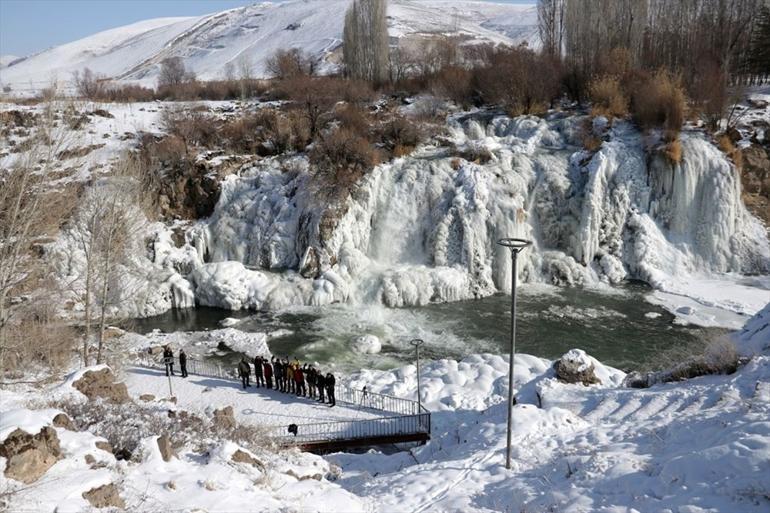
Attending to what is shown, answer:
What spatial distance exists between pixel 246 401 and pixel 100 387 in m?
4.75

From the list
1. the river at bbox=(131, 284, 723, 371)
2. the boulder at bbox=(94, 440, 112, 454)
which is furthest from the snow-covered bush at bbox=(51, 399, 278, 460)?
the river at bbox=(131, 284, 723, 371)

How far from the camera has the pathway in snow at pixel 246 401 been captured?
48.1 ft

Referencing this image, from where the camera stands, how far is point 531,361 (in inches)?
685

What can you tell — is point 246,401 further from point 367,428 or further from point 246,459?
point 246,459

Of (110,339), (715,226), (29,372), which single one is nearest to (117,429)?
(29,372)

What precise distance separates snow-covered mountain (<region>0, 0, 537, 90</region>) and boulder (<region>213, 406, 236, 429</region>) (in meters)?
79.5

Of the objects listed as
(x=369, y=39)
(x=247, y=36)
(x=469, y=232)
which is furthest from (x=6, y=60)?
(x=469, y=232)

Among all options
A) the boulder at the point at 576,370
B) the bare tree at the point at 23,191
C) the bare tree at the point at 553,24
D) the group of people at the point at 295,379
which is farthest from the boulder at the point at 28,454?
the bare tree at the point at 553,24

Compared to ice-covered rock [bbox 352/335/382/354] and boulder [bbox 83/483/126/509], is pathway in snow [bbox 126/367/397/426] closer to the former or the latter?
ice-covered rock [bbox 352/335/382/354]

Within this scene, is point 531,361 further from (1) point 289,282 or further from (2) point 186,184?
(2) point 186,184

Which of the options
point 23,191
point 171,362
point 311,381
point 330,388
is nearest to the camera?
point 23,191

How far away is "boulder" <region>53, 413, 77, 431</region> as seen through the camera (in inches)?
338

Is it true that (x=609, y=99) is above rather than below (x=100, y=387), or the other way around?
above

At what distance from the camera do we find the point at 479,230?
27609 mm
